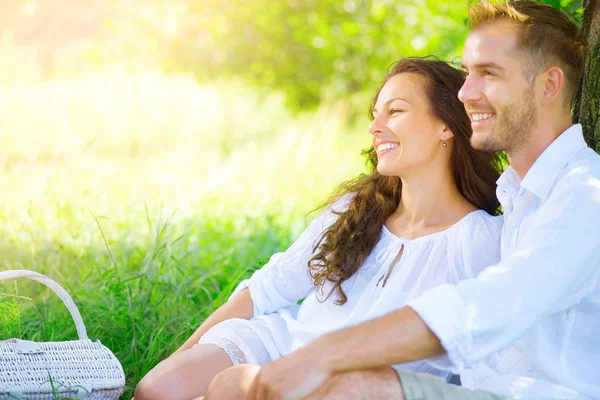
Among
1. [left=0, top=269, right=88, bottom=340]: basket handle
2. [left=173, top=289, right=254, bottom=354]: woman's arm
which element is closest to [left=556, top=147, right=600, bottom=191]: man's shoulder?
[left=173, top=289, right=254, bottom=354]: woman's arm

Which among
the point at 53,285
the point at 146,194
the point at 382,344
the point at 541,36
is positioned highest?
the point at 541,36

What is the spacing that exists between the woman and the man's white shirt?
1.78ft

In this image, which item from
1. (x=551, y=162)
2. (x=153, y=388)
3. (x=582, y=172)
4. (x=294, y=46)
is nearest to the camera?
(x=582, y=172)

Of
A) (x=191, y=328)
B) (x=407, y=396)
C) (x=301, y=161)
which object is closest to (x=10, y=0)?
(x=301, y=161)

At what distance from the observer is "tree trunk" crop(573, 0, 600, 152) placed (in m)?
3.13

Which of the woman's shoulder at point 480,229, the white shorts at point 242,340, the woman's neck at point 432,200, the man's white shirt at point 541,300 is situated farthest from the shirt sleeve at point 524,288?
the white shorts at point 242,340

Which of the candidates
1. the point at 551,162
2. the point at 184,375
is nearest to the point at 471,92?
the point at 551,162

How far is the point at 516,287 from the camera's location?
2.12 meters

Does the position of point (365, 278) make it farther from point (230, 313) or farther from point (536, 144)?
point (536, 144)

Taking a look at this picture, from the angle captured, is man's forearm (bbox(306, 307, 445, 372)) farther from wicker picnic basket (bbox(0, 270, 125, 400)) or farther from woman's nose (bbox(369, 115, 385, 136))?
woman's nose (bbox(369, 115, 385, 136))

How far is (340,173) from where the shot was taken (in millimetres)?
8961

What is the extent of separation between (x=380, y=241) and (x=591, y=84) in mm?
968

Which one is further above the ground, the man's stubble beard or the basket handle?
the man's stubble beard

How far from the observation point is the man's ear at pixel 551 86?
103 inches
